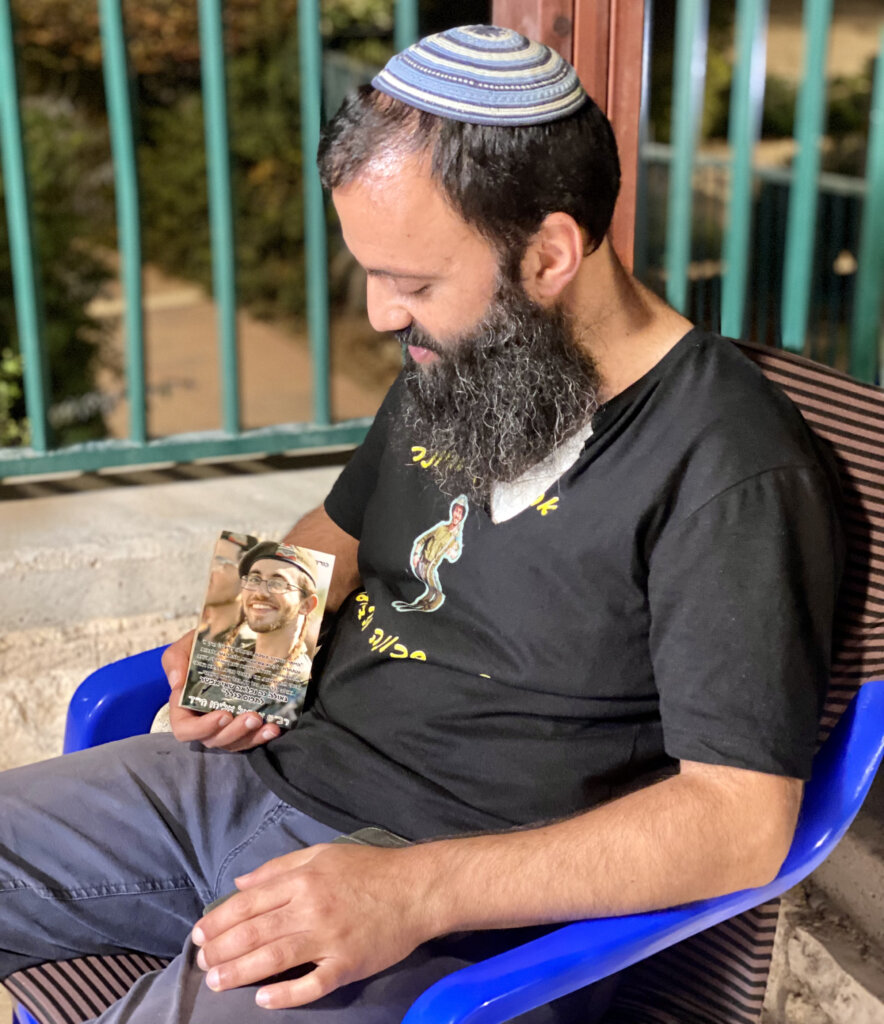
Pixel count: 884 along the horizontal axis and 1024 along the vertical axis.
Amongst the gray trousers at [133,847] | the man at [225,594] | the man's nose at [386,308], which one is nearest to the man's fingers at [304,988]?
the gray trousers at [133,847]

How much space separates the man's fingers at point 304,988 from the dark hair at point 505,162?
91 cm

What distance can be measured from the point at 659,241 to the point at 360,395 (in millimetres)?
2576

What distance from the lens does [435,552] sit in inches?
68.2

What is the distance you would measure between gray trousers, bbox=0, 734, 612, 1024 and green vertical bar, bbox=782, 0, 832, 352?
1.77 metres

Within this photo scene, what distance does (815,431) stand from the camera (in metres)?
1.63

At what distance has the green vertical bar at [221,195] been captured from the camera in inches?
114

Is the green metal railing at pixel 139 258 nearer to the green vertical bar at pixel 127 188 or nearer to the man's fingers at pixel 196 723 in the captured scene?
the green vertical bar at pixel 127 188

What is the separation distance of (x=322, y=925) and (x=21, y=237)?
7.11 ft

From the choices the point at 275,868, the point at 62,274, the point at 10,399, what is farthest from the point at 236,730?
the point at 62,274

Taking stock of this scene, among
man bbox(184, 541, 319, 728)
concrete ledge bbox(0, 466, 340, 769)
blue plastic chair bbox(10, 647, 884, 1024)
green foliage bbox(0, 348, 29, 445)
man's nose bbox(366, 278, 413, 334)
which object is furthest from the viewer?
green foliage bbox(0, 348, 29, 445)

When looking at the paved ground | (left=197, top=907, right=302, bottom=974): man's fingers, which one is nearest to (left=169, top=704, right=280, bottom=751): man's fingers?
(left=197, top=907, right=302, bottom=974): man's fingers

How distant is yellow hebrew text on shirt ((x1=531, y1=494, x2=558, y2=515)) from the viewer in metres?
1.59

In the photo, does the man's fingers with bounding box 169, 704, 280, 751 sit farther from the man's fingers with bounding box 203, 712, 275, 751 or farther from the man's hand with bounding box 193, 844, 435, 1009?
the man's hand with bounding box 193, 844, 435, 1009

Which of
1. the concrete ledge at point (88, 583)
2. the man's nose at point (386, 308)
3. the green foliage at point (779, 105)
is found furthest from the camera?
the green foliage at point (779, 105)
